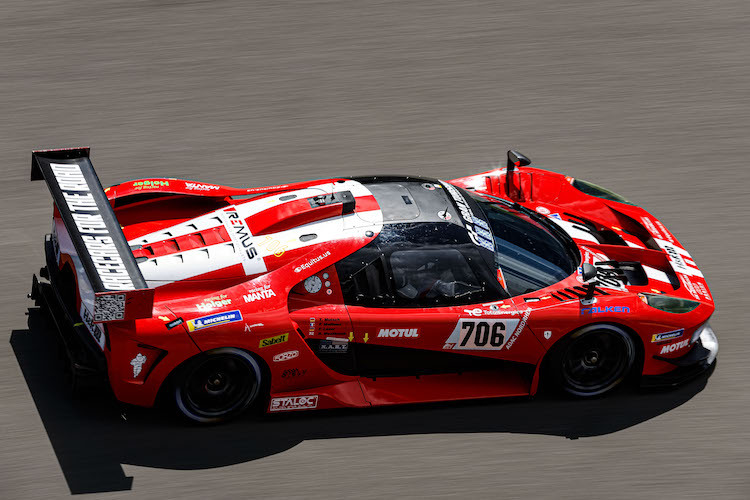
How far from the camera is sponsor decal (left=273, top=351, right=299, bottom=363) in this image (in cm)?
735

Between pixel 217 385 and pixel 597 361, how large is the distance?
113 inches

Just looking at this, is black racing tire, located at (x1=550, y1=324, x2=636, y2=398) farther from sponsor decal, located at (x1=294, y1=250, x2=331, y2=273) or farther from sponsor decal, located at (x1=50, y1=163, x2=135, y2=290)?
sponsor decal, located at (x1=50, y1=163, x2=135, y2=290)

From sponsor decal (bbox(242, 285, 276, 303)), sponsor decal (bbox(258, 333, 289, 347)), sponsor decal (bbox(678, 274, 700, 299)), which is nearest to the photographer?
sponsor decal (bbox(258, 333, 289, 347))

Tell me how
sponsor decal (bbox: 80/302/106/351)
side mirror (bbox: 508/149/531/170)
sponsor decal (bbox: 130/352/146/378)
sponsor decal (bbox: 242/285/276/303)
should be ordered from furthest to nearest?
side mirror (bbox: 508/149/531/170)
sponsor decal (bbox: 242/285/276/303)
sponsor decal (bbox: 80/302/106/351)
sponsor decal (bbox: 130/352/146/378)

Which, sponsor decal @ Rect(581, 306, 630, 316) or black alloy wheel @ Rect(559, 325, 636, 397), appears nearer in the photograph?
sponsor decal @ Rect(581, 306, 630, 316)

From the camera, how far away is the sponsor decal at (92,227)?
694 centimetres

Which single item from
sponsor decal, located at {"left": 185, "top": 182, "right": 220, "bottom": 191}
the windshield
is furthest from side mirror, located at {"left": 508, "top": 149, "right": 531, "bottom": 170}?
sponsor decal, located at {"left": 185, "top": 182, "right": 220, "bottom": 191}

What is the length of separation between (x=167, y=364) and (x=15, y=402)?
4.59ft

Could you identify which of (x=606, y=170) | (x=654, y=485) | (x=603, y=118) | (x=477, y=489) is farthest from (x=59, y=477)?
(x=603, y=118)

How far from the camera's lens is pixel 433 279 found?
7676 mm

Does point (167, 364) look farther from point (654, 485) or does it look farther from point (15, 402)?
point (654, 485)

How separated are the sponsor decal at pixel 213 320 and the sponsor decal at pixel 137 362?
36cm

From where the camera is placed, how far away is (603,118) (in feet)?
39.8

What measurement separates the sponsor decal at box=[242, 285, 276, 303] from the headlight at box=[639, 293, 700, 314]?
282 centimetres
